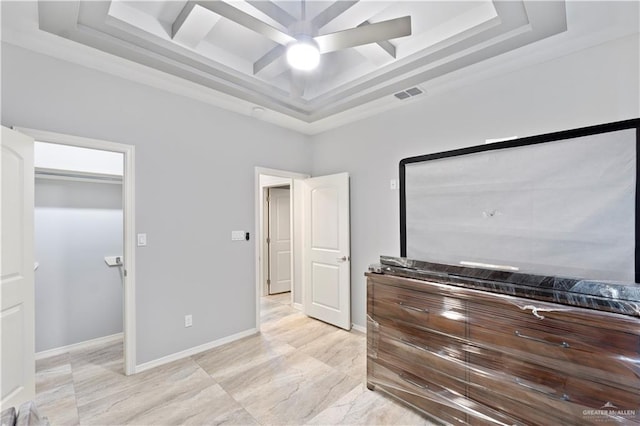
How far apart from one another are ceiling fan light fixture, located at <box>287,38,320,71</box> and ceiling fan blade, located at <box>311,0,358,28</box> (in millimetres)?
496

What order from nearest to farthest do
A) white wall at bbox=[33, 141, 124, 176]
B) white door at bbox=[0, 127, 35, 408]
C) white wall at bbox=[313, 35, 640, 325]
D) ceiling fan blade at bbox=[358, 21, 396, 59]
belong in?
1. white door at bbox=[0, 127, 35, 408]
2. white wall at bbox=[313, 35, 640, 325]
3. ceiling fan blade at bbox=[358, 21, 396, 59]
4. white wall at bbox=[33, 141, 124, 176]

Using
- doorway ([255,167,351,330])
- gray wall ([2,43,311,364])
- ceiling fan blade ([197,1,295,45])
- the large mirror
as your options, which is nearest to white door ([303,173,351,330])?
A: doorway ([255,167,351,330])

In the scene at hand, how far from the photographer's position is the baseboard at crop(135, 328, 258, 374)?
2615mm

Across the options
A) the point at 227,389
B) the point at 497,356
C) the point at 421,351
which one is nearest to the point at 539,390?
the point at 497,356

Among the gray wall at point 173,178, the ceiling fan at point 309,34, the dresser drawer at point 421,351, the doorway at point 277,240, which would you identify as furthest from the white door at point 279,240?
the ceiling fan at point 309,34

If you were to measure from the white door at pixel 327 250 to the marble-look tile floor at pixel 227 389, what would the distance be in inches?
23.6

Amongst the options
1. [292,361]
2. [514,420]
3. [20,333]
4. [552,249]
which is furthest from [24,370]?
[552,249]

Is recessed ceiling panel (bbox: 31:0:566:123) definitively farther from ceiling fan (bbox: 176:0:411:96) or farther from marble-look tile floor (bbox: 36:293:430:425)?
marble-look tile floor (bbox: 36:293:430:425)

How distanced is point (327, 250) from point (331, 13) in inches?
104

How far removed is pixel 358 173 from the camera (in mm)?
3600

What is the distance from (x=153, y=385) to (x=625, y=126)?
392 centimetres

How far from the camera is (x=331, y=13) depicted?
6.68 ft

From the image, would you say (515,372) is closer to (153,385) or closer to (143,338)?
(153,385)

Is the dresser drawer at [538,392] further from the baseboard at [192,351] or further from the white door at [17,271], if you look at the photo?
the white door at [17,271]
